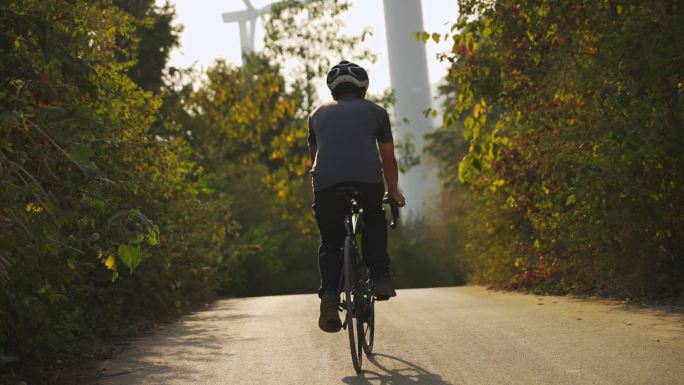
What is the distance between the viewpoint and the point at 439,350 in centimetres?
845

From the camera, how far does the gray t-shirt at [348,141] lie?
25.4ft

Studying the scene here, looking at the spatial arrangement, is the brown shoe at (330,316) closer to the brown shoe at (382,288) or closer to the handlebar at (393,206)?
the brown shoe at (382,288)

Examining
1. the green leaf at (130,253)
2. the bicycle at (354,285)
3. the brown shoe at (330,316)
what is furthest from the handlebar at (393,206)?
the green leaf at (130,253)

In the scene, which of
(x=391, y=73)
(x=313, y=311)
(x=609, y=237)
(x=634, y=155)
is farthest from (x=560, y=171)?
(x=391, y=73)

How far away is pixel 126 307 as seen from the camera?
13.9 m

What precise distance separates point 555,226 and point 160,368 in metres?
7.05

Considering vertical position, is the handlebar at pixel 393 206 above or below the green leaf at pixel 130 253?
above

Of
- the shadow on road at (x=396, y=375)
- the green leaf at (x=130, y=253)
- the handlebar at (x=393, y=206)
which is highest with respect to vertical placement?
the handlebar at (x=393, y=206)

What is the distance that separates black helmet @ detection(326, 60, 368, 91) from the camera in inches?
318

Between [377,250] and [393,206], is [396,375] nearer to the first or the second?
[377,250]

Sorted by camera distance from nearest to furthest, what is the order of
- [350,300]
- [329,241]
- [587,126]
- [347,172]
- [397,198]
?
[350,300], [347,172], [329,241], [397,198], [587,126]

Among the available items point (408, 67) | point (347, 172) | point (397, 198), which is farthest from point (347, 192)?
point (408, 67)

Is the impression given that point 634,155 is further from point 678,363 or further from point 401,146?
point 401,146

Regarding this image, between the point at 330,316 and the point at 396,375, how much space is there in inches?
24.0
